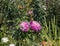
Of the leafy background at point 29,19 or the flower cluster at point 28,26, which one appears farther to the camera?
the leafy background at point 29,19

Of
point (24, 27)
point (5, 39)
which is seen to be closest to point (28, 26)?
point (24, 27)

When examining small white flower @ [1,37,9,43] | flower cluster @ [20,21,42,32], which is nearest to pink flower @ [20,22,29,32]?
flower cluster @ [20,21,42,32]

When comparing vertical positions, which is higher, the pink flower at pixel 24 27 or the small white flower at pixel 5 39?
the pink flower at pixel 24 27

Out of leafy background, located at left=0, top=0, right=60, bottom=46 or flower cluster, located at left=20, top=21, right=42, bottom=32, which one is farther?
leafy background, located at left=0, top=0, right=60, bottom=46

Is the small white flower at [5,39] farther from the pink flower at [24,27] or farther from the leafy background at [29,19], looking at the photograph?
the pink flower at [24,27]

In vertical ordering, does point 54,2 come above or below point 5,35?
above

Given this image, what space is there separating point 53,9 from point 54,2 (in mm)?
142

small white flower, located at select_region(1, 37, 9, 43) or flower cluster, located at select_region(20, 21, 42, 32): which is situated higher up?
flower cluster, located at select_region(20, 21, 42, 32)

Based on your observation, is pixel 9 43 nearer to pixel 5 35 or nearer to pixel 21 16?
pixel 5 35

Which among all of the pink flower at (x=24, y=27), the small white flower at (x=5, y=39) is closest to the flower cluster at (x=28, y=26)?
the pink flower at (x=24, y=27)

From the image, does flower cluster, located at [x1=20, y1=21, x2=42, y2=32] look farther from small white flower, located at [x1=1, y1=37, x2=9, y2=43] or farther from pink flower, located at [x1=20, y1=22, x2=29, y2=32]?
small white flower, located at [x1=1, y1=37, x2=9, y2=43]

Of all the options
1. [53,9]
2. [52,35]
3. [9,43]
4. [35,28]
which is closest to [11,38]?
[9,43]

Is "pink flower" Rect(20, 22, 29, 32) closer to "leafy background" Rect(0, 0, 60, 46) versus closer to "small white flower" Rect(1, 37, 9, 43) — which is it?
"leafy background" Rect(0, 0, 60, 46)

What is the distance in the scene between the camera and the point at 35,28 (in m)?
4.16
